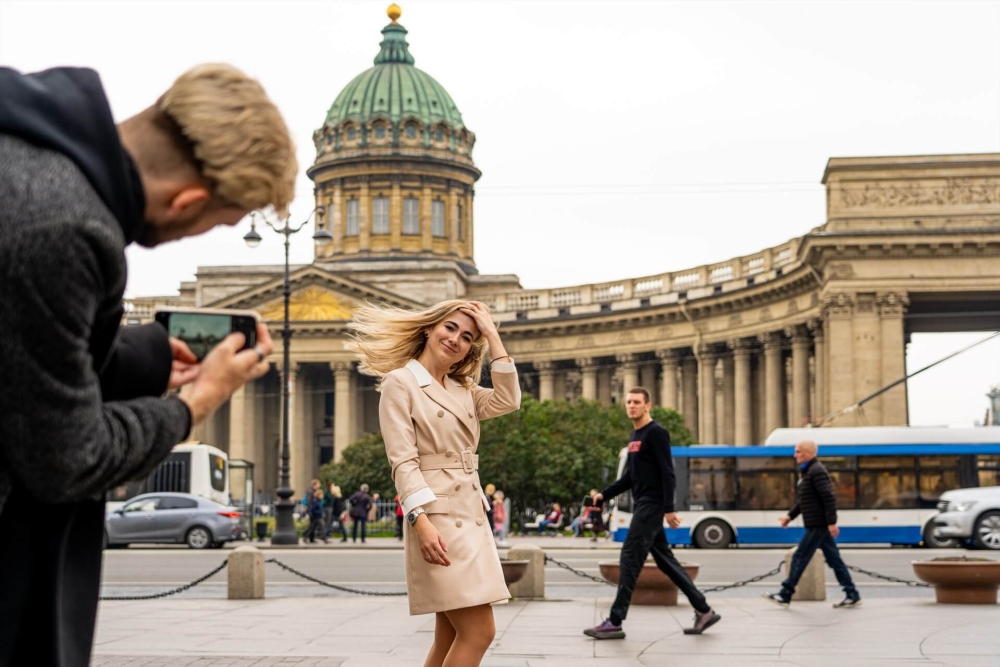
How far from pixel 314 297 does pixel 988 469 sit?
5197 centimetres

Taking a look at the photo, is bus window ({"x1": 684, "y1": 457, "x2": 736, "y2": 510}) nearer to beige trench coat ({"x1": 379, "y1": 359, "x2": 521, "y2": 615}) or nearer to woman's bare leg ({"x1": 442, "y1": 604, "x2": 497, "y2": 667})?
beige trench coat ({"x1": 379, "y1": 359, "x2": 521, "y2": 615})

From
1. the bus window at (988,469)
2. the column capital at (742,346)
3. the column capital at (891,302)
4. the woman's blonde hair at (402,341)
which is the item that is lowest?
the bus window at (988,469)

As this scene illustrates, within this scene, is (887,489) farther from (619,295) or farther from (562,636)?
(619,295)

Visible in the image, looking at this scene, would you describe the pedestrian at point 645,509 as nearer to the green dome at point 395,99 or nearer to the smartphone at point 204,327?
the smartphone at point 204,327

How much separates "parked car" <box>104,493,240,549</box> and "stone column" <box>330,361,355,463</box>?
45915 millimetres

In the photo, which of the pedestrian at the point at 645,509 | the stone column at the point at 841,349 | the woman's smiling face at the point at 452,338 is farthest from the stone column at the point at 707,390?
the woman's smiling face at the point at 452,338

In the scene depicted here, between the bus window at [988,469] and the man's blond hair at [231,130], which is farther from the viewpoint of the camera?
the bus window at [988,469]

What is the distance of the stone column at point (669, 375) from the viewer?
73812 mm

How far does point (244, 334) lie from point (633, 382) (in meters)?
73.5

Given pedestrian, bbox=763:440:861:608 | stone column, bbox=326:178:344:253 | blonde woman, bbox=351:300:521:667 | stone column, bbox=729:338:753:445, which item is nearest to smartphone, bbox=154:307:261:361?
blonde woman, bbox=351:300:521:667

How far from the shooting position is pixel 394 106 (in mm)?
104250

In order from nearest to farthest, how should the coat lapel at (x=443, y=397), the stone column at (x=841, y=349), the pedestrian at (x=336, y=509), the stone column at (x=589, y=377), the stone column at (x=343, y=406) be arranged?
1. the coat lapel at (x=443, y=397)
2. the pedestrian at (x=336, y=509)
3. the stone column at (x=841, y=349)
4. the stone column at (x=589, y=377)
5. the stone column at (x=343, y=406)

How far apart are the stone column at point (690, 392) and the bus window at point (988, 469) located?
3972 centimetres

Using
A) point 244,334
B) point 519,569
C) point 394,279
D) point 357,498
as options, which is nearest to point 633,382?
point 394,279
